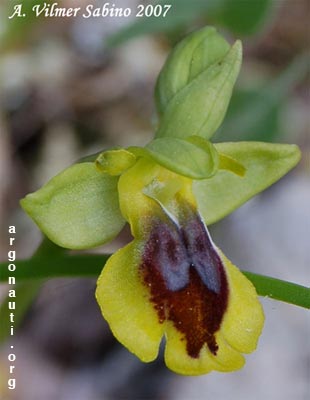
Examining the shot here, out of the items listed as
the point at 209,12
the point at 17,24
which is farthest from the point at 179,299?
the point at 17,24

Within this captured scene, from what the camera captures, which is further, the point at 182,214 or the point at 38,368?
the point at 38,368

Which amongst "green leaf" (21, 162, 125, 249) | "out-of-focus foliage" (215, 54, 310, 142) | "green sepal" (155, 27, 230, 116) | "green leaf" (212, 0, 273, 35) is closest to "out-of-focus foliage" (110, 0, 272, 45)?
"green leaf" (212, 0, 273, 35)

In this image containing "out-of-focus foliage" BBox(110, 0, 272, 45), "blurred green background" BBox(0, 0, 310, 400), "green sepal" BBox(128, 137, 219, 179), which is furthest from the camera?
"blurred green background" BBox(0, 0, 310, 400)

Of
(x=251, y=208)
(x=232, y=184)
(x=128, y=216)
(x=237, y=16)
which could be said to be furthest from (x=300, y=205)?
(x=128, y=216)

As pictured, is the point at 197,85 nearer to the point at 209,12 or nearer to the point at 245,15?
A: the point at 245,15

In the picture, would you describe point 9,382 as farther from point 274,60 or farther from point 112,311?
point 274,60

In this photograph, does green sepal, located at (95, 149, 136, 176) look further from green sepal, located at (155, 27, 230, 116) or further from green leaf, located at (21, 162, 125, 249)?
green sepal, located at (155, 27, 230, 116)

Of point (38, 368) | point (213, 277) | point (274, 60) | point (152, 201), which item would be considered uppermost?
point (152, 201)
